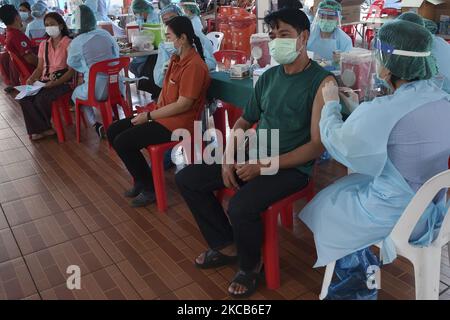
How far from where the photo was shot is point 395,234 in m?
1.42

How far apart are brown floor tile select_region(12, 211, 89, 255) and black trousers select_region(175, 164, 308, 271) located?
0.81 m

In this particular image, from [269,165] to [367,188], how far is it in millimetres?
446

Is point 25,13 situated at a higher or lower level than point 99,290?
higher

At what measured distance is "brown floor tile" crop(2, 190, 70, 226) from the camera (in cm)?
260

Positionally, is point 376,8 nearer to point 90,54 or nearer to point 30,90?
point 90,54

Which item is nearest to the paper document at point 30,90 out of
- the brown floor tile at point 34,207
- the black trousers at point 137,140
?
the brown floor tile at point 34,207

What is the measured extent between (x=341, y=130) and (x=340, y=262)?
589mm

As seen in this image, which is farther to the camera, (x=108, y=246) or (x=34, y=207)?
(x=34, y=207)

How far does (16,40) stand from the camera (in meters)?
4.40

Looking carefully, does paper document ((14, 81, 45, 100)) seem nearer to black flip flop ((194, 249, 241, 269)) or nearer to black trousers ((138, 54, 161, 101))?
black trousers ((138, 54, 161, 101))

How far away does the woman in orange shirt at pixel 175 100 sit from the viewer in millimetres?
2402

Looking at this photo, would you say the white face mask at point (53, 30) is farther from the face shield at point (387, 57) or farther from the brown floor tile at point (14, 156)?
the face shield at point (387, 57)

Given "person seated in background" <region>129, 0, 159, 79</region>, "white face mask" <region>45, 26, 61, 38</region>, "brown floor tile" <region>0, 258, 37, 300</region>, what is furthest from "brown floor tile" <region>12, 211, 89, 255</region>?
"person seated in background" <region>129, 0, 159, 79</region>

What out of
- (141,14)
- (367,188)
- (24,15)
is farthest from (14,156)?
(24,15)
